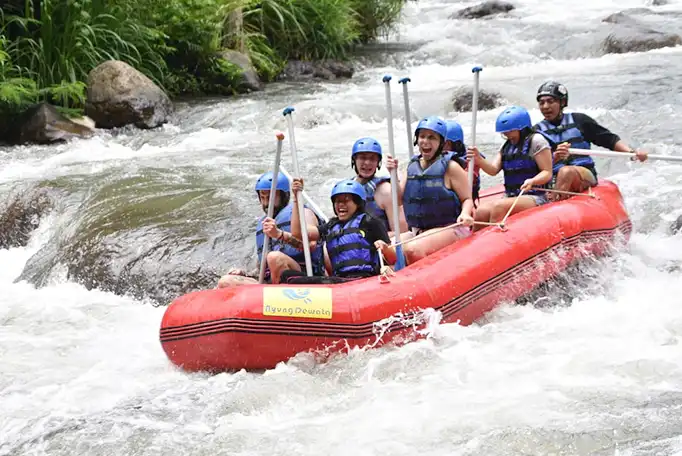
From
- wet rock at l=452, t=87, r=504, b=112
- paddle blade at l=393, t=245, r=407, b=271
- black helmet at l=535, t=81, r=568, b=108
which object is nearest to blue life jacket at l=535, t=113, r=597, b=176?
black helmet at l=535, t=81, r=568, b=108

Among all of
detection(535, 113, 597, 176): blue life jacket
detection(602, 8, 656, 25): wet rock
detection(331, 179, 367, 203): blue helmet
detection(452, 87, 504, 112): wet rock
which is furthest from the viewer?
detection(602, 8, 656, 25): wet rock

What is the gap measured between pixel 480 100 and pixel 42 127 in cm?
552

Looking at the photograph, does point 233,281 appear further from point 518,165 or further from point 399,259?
point 518,165

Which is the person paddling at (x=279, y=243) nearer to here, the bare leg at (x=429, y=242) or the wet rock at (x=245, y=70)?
the bare leg at (x=429, y=242)

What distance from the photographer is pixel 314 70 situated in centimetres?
1534

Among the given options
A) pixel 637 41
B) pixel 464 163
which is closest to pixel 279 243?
pixel 464 163

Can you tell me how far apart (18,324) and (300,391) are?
2.52m

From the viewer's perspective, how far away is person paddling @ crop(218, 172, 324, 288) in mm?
5418

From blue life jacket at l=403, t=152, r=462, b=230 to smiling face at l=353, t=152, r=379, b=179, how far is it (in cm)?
33

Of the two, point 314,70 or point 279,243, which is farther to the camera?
point 314,70

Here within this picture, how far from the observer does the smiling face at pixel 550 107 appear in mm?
6387

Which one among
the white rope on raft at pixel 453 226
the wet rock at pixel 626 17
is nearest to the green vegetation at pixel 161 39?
the wet rock at pixel 626 17

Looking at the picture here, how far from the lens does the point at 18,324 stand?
610 cm

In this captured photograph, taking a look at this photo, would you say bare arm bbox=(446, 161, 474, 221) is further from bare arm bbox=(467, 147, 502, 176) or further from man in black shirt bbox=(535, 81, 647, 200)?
man in black shirt bbox=(535, 81, 647, 200)
